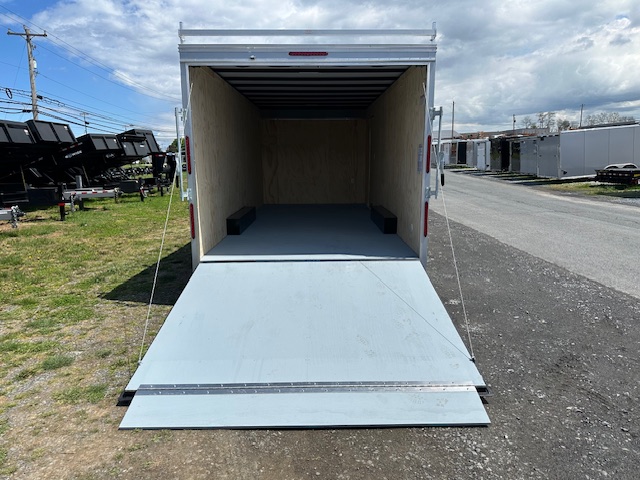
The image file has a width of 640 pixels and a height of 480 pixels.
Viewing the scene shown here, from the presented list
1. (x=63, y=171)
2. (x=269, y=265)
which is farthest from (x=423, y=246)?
(x=63, y=171)

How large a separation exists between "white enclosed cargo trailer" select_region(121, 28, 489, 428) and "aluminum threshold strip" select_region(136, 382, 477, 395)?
0.03 ft

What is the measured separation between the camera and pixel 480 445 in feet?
9.84

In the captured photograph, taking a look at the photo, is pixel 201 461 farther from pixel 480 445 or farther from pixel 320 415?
pixel 480 445

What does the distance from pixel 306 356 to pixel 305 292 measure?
36.7 inches

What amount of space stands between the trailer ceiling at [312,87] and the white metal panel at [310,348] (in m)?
2.77

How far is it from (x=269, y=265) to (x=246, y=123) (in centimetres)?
460

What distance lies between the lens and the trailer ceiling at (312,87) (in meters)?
6.38

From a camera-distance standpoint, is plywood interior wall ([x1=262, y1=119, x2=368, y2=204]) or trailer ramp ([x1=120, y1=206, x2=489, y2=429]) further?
plywood interior wall ([x1=262, y1=119, x2=368, y2=204])

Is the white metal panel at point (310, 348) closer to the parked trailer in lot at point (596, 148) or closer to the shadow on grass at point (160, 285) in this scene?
the shadow on grass at point (160, 285)

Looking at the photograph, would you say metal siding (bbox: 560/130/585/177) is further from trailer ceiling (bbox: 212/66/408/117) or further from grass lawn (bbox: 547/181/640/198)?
trailer ceiling (bbox: 212/66/408/117)

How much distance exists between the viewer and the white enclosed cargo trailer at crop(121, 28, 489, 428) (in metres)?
3.36

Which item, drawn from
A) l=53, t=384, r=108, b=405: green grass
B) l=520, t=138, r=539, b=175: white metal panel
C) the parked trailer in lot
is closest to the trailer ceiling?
l=53, t=384, r=108, b=405: green grass

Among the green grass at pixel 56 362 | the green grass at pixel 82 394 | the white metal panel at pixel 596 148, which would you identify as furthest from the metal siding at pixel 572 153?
the green grass at pixel 82 394

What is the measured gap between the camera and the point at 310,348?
151 inches
